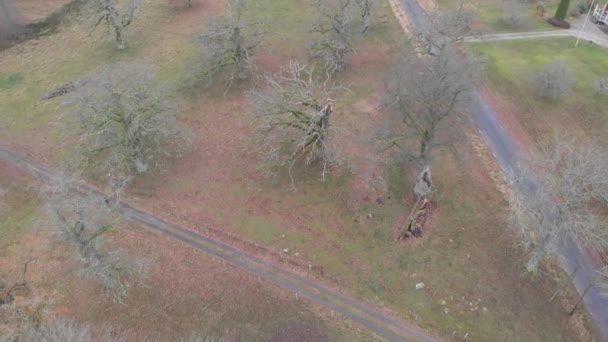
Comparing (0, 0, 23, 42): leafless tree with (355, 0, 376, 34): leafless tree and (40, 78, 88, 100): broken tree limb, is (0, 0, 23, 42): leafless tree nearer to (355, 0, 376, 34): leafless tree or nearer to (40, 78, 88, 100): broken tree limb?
(40, 78, 88, 100): broken tree limb

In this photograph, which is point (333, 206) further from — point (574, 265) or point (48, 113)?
point (48, 113)

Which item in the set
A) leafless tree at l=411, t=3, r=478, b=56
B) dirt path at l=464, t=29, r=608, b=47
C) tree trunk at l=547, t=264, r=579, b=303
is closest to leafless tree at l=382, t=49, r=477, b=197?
leafless tree at l=411, t=3, r=478, b=56

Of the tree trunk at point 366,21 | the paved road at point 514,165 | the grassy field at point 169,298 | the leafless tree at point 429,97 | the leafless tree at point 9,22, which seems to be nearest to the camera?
the grassy field at point 169,298

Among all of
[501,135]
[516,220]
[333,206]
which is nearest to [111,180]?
[333,206]

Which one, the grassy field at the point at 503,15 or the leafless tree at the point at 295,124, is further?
the grassy field at the point at 503,15

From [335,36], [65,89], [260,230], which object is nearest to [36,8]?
[65,89]

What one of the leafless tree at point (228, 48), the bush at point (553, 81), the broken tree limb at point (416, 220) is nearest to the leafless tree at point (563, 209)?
the broken tree limb at point (416, 220)

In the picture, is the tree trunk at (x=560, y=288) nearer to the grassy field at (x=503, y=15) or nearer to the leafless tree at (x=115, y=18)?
the grassy field at (x=503, y=15)
